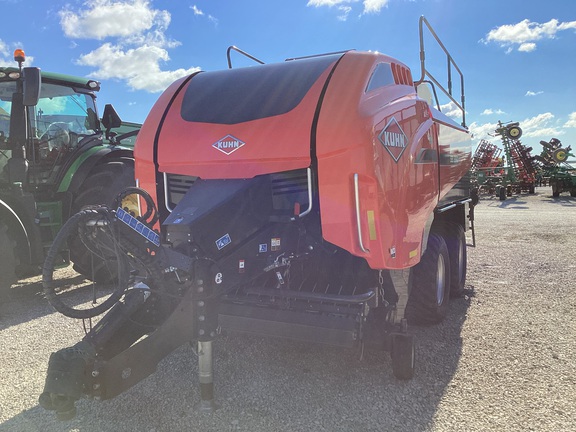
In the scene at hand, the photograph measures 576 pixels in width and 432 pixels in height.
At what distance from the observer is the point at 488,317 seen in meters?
4.57

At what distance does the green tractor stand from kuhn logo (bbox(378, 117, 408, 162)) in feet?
8.90

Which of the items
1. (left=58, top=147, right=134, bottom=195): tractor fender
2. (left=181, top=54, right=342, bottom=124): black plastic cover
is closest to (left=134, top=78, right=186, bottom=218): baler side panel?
(left=181, top=54, right=342, bottom=124): black plastic cover

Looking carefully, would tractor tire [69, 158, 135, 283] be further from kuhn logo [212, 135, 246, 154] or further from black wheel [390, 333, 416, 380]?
black wheel [390, 333, 416, 380]

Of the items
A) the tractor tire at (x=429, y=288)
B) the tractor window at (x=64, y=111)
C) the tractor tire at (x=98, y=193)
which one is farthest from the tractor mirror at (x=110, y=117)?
the tractor tire at (x=429, y=288)

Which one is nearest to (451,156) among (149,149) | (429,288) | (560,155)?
(429,288)

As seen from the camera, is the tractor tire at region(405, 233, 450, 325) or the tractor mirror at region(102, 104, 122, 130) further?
the tractor mirror at region(102, 104, 122, 130)

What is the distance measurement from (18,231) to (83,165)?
124 cm

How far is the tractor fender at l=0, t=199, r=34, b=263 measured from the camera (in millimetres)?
4750

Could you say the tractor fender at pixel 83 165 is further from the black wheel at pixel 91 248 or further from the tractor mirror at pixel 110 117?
the black wheel at pixel 91 248

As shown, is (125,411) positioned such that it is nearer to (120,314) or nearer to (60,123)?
(120,314)

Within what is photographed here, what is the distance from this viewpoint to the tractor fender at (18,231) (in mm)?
4750

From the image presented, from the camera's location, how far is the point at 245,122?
3.16 metres

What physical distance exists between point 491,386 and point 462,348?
0.67 meters

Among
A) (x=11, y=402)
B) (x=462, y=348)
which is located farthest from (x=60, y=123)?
(x=462, y=348)
